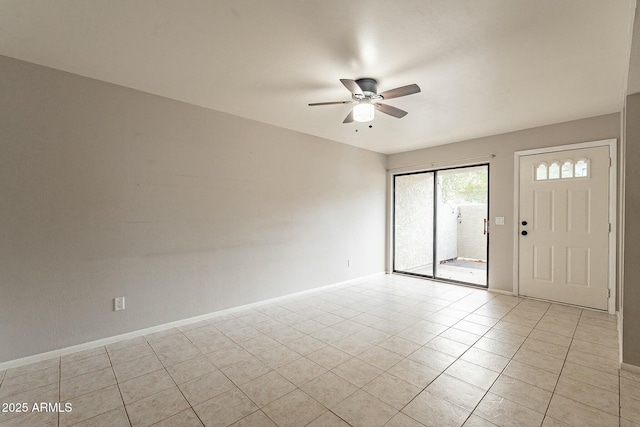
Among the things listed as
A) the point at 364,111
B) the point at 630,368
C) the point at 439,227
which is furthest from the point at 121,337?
the point at 439,227

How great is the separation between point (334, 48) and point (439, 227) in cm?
543

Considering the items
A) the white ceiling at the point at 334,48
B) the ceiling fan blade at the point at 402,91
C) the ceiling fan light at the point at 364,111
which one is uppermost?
the white ceiling at the point at 334,48

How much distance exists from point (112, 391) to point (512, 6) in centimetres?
368

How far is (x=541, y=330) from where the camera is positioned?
3072mm

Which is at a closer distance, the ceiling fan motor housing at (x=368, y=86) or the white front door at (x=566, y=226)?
the ceiling fan motor housing at (x=368, y=86)

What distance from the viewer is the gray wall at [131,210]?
2.39m

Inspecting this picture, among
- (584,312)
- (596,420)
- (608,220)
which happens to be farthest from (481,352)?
(608,220)

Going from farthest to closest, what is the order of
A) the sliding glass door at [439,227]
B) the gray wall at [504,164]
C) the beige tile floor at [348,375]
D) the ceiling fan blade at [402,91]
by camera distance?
the sliding glass door at [439,227], the gray wall at [504,164], the ceiling fan blade at [402,91], the beige tile floor at [348,375]

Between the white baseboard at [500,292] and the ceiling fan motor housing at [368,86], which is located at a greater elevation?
the ceiling fan motor housing at [368,86]

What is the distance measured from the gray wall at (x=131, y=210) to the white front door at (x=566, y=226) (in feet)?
10.6

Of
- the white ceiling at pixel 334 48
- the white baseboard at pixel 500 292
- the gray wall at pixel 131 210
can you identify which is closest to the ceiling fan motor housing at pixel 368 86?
the white ceiling at pixel 334 48

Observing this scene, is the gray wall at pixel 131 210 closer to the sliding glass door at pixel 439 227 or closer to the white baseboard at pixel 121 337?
the white baseboard at pixel 121 337

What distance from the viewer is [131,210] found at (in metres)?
2.91

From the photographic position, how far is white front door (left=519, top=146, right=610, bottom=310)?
3646mm
